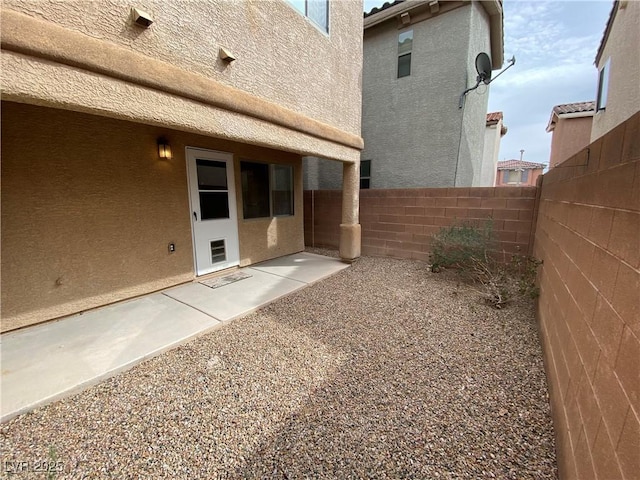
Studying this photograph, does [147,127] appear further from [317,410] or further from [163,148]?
[317,410]

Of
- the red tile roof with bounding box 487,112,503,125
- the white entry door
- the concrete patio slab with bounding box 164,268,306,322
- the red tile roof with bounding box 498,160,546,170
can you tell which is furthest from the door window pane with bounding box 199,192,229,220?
the red tile roof with bounding box 498,160,546,170

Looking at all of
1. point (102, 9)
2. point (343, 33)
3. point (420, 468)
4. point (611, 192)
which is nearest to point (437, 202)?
point (343, 33)

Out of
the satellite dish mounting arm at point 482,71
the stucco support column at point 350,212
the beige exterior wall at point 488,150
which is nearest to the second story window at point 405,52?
the satellite dish mounting arm at point 482,71

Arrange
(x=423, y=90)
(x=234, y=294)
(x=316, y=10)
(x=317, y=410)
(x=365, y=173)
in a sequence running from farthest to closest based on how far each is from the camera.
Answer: (x=365, y=173), (x=423, y=90), (x=316, y=10), (x=234, y=294), (x=317, y=410)

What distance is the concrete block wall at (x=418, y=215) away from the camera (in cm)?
517

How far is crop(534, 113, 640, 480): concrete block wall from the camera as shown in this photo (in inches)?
41.7

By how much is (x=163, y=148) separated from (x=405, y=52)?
776cm

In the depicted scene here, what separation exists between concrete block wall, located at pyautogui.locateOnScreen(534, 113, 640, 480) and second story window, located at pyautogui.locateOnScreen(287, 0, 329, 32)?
4.46 metres

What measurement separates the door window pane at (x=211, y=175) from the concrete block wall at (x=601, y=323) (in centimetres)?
531

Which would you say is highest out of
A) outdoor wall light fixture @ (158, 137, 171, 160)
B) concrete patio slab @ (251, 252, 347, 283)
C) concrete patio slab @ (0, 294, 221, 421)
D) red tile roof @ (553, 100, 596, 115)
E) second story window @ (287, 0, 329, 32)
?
red tile roof @ (553, 100, 596, 115)

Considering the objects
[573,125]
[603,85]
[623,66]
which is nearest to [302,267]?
[623,66]

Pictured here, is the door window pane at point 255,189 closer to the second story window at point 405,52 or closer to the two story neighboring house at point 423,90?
the two story neighboring house at point 423,90

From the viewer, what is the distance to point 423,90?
802 cm

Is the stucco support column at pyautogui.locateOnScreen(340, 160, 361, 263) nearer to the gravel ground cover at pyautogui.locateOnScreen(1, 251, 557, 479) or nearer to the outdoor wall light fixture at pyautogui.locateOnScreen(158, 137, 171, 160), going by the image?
the gravel ground cover at pyautogui.locateOnScreen(1, 251, 557, 479)
